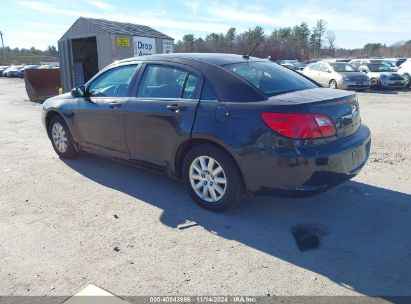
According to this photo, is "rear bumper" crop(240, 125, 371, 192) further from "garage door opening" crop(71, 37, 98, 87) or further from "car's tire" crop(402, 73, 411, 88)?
"car's tire" crop(402, 73, 411, 88)

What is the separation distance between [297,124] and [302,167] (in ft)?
1.28

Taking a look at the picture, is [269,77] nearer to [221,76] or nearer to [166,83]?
[221,76]

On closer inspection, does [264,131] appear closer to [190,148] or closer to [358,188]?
[190,148]

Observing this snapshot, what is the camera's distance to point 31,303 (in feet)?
8.61

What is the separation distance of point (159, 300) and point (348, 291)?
1371 mm

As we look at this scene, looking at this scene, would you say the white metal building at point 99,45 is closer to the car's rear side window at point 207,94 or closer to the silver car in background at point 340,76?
the silver car in background at point 340,76

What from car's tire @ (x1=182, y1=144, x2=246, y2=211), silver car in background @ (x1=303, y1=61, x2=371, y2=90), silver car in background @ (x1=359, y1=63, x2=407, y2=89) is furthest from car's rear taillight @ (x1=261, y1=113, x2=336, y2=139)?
silver car in background @ (x1=359, y1=63, x2=407, y2=89)

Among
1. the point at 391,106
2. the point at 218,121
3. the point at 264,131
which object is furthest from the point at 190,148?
the point at 391,106

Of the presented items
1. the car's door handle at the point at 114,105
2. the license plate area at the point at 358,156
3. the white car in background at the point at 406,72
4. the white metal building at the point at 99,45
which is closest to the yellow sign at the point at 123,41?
the white metal building at the point at 99,45

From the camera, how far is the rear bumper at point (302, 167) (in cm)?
334

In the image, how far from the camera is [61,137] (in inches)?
234

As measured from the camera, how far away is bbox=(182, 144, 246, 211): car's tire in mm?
3730

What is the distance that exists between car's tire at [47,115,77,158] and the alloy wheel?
2622 mm

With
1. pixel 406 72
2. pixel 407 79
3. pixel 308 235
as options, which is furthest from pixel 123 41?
pixel 406 72
